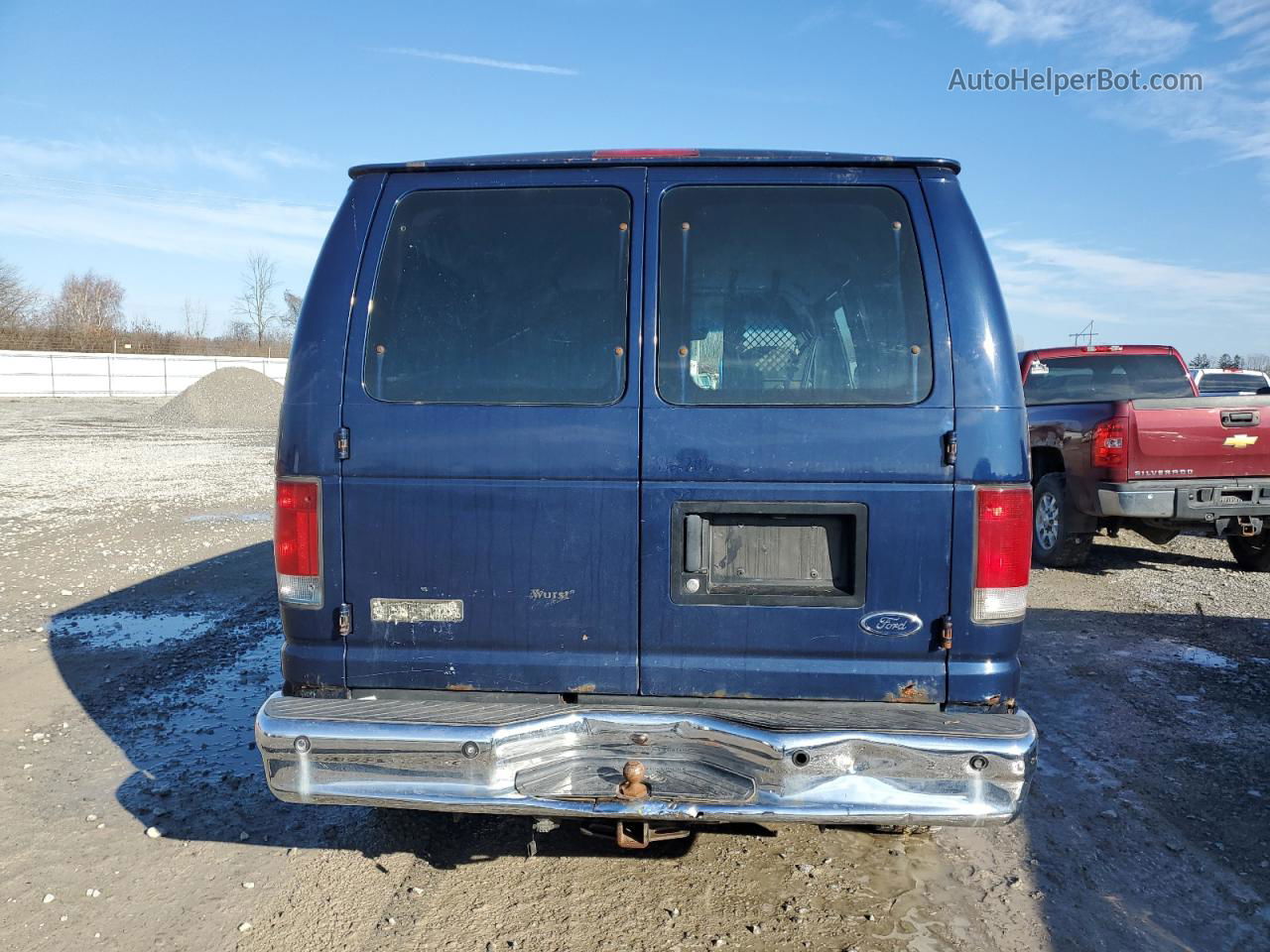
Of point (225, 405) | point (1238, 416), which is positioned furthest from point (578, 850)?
point (225, 405)

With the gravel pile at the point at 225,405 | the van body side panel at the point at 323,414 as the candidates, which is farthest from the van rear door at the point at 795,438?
the gravel pile at the point at 225,405

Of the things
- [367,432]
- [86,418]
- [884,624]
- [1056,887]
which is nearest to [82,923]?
[367,432]

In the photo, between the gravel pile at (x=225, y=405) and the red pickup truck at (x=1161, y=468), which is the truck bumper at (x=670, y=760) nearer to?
the red pickup truck at (x=1161, y=468)

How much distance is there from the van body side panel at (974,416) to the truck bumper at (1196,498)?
4976 millimetres

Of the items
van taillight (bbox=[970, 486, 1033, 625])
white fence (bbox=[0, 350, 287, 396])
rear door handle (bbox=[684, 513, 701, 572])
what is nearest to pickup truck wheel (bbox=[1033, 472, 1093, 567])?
van taillight (bbox=[970, 486, 1033, 625])

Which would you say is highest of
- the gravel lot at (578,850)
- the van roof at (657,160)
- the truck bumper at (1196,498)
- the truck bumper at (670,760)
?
the van roof at (657,160)

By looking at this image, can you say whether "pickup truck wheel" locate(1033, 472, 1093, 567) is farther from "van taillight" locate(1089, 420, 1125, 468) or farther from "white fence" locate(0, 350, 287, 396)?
"white fence" locate(0, 350, 287, 396)

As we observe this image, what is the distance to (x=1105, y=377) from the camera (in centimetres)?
925

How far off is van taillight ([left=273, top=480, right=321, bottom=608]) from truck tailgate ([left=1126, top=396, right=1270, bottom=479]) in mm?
6388

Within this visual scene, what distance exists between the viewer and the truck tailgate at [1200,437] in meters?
6.98

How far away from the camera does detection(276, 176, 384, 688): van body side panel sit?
2.84 metres

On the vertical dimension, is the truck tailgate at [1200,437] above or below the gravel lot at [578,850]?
above

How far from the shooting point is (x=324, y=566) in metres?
2.86

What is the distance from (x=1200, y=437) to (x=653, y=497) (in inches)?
237
